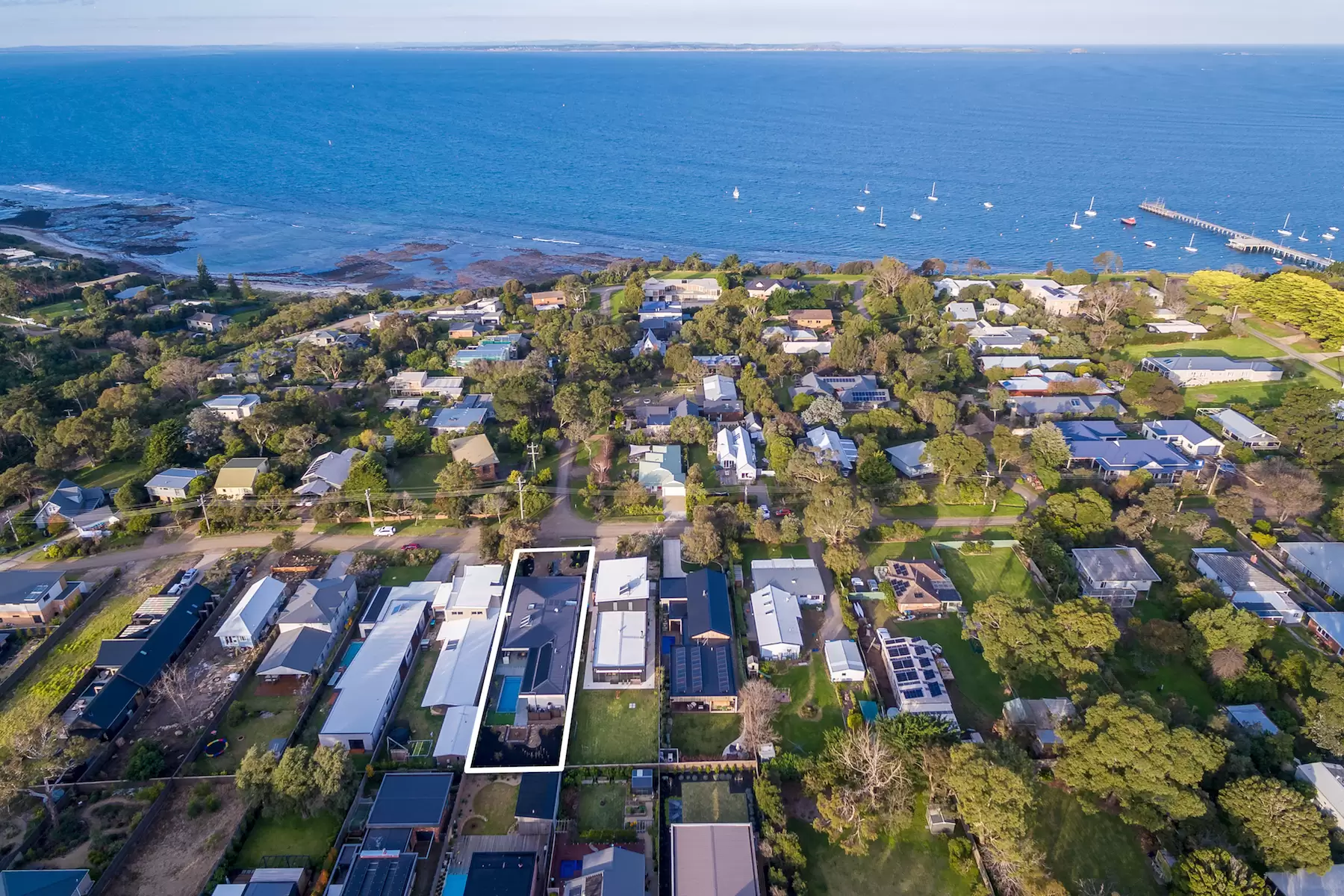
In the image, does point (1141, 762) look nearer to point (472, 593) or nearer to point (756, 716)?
point (756, 716)

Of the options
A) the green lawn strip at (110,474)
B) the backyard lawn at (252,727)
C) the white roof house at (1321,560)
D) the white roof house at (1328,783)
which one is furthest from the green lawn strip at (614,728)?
the green lawn strip at (110,474)

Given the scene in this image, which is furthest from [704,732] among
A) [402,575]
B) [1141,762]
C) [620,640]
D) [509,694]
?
[402,575]

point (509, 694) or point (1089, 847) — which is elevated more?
point (509, 694)

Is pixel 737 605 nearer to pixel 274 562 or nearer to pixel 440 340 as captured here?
pixel 274 562

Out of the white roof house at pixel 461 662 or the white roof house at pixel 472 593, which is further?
the white roof house at pixel 472 593

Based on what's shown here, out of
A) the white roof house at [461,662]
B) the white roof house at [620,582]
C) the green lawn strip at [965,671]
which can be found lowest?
the green lawn strip at [965,671]

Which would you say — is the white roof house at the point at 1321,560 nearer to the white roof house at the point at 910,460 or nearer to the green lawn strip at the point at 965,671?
the green lawn strip at the point at 965,671
